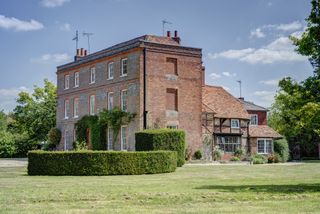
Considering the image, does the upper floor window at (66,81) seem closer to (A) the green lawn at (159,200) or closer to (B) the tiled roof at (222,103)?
(B) the tiled roof at (222,103)

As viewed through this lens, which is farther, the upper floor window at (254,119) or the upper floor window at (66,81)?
the upper floor window at (254,119)

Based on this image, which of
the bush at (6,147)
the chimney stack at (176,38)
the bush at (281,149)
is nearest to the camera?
the chimney stack at (176,38)

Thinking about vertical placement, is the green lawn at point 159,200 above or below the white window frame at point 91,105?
below

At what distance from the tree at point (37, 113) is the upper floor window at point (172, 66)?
947 inches

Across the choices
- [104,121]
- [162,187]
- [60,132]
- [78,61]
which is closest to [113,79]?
[104,121]

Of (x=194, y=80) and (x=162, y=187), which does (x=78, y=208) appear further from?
(x=194, y=80)

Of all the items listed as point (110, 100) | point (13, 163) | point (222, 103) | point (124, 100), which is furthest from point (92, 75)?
point (13, 163)

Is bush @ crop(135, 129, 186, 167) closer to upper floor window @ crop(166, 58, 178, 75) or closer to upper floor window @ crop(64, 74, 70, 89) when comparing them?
upper floor window @ crop(166, 58, 178, 75)

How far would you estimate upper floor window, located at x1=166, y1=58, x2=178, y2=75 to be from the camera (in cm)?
3838

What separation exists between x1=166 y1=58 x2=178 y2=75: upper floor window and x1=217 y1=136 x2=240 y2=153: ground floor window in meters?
7.29

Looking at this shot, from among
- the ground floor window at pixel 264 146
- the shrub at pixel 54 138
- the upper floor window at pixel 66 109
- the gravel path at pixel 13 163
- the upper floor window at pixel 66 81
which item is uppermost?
the upper floor window at pixel 66 81

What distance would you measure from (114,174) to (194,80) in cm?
1727

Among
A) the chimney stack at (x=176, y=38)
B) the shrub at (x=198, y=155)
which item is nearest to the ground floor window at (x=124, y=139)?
the shrub at (x=198, y=155)

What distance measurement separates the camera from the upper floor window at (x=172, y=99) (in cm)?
3828
